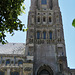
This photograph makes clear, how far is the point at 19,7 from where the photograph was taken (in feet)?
40.8

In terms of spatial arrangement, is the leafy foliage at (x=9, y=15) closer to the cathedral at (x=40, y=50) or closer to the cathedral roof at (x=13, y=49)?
the cathedral at (x=40, y=50)

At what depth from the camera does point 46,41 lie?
31984 millimetres

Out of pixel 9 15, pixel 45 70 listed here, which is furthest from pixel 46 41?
pixel 9 15

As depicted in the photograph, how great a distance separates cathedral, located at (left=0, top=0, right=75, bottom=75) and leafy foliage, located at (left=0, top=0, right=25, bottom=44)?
51.4ft

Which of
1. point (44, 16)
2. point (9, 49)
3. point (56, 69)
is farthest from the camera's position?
point (44, 16)

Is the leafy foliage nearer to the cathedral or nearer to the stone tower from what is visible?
the cathedral

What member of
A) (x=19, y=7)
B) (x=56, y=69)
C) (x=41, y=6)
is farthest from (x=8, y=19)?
(x=41, y=6)

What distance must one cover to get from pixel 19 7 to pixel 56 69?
1928cm

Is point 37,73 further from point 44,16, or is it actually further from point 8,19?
point 8,19

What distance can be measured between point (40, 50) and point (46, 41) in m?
2.93

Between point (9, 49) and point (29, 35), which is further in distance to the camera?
point (9, 49)

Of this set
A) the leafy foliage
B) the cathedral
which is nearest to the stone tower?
the cathedral

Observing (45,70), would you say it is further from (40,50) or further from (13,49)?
(13,49)

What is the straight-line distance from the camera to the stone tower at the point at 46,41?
93.8ft
